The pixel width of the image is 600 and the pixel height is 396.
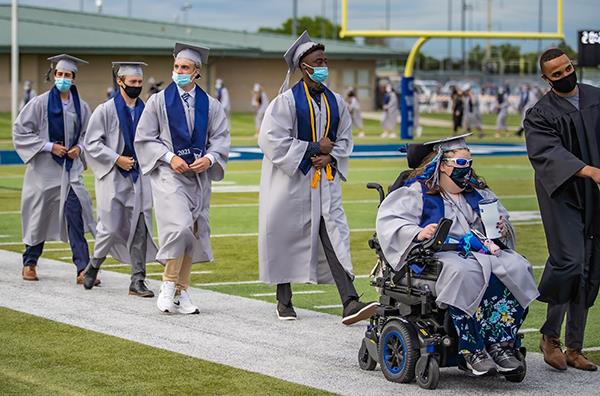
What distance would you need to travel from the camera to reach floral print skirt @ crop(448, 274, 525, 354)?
823 centimetres

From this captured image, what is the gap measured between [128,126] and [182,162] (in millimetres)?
1546

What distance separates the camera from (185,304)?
1122cm

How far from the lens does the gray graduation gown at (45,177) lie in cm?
1333

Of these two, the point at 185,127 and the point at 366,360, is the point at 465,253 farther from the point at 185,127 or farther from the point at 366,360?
the point at 185,127

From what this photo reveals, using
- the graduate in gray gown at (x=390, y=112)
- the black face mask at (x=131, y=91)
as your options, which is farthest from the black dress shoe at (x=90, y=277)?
the graduate in gray gown at (x=390, y=112)

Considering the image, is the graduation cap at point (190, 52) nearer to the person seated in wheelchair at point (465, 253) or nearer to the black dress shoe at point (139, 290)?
the black dress shoe at point (139, 290)

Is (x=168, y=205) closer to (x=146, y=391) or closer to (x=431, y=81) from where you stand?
(x=146, y=391)

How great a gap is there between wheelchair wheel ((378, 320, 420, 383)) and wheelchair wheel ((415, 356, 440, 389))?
0.07 metres

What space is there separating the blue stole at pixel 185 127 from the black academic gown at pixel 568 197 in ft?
11.0

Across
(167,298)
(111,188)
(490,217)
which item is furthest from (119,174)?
(490,217)

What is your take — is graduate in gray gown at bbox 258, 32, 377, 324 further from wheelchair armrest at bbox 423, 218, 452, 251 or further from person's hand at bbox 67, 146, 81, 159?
person's hand at bbox 67, 146, 81, 159

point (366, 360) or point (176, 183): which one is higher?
point (176, 183)

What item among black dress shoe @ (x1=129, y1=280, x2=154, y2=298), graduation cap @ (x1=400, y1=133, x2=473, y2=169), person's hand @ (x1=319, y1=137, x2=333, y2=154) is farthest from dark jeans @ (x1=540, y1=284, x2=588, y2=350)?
black dress shoe @ (x1=129, y1=280, x2=154, y2=298)

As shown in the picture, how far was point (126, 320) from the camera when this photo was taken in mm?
10797
